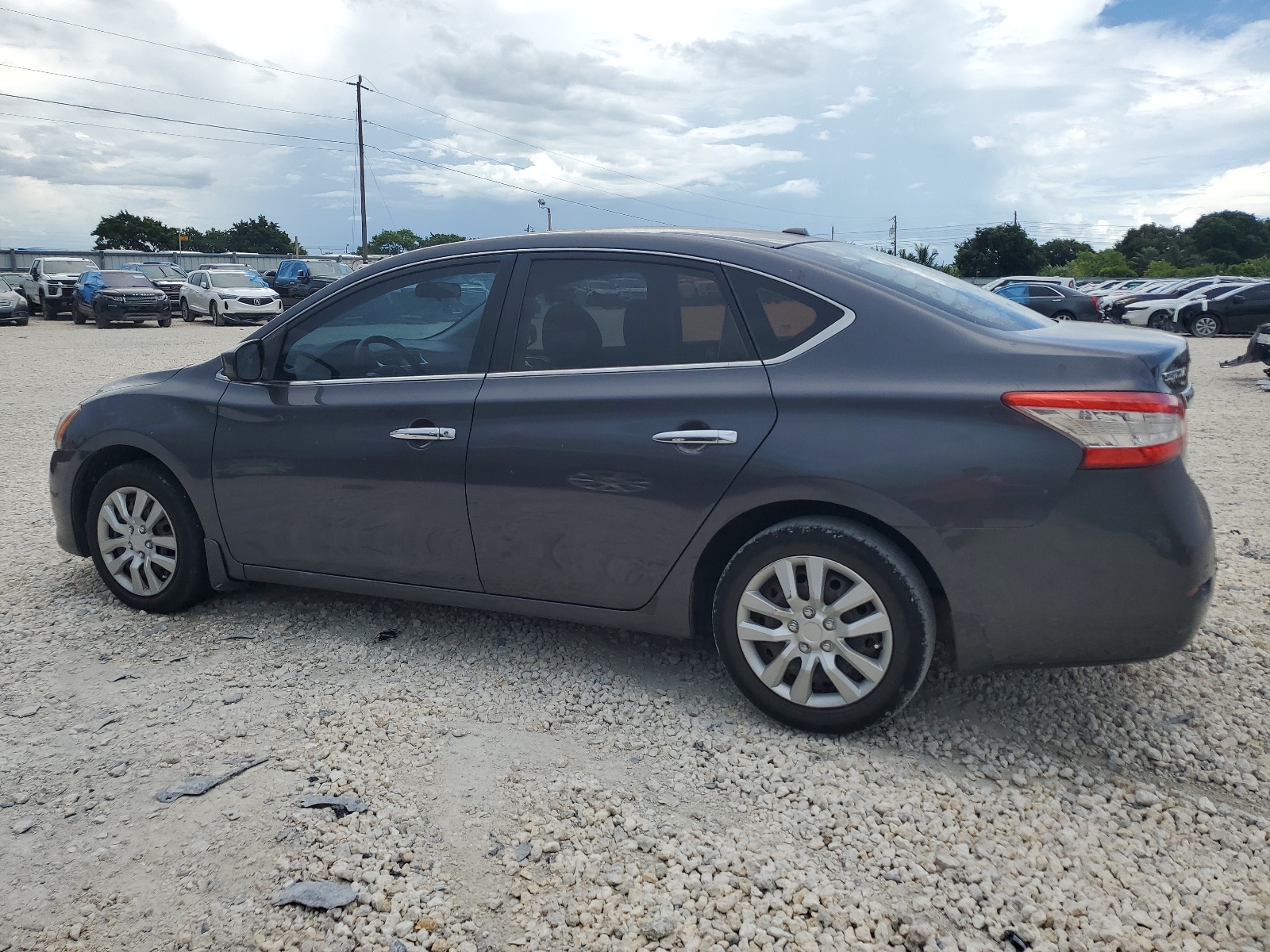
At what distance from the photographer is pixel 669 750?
11.0 feet

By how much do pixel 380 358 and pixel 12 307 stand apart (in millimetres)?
28856

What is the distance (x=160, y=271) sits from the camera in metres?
39.6

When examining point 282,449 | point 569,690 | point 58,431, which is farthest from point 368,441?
point 58,431

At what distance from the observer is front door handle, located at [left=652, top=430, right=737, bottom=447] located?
333cm

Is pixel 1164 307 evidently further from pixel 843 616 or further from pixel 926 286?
pixel 843 616

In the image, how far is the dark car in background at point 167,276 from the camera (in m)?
35.6

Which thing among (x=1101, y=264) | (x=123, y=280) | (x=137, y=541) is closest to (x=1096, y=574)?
(x=137, y=541)

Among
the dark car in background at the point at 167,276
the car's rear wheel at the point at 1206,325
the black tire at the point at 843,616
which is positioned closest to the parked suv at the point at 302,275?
the dark car in background at the point at 167,276

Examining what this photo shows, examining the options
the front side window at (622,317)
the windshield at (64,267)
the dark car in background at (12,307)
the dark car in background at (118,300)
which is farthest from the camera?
the windshield at (64,267)

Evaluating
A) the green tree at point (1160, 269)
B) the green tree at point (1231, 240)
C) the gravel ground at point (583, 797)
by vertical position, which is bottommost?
the gravel ground at point (583, 797)

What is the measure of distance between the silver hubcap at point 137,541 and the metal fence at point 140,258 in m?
35.3

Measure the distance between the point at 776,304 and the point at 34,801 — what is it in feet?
9.29

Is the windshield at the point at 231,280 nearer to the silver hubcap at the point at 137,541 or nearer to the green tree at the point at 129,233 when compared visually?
the silver hubcap at the point at 137,541

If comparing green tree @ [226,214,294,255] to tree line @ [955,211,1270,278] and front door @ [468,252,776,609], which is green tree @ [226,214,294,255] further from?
front door @ [468,252,776,609]
